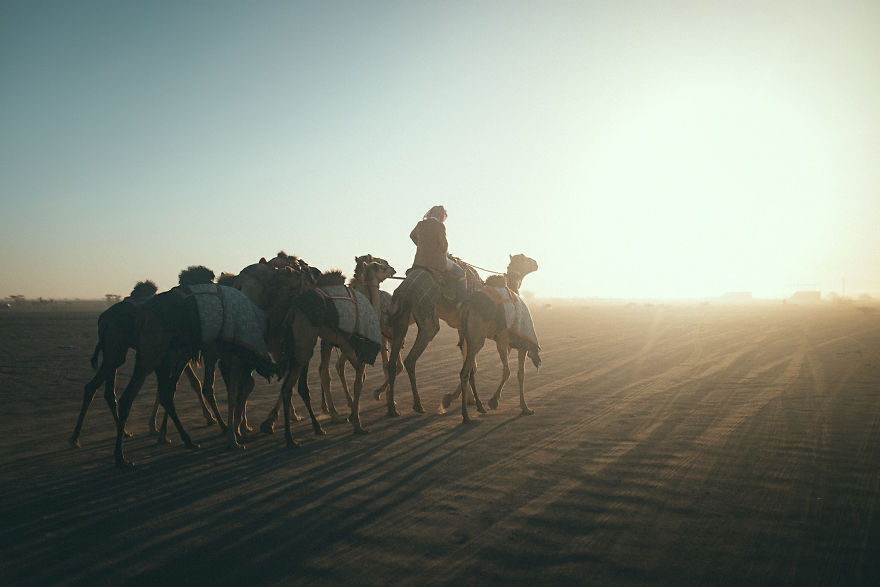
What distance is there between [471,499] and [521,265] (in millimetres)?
7254

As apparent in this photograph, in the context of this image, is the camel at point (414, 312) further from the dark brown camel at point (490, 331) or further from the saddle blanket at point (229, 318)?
the saddle blanket at point (229, 318)

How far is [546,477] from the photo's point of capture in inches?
222

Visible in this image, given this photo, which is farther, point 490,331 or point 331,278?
point 490,331

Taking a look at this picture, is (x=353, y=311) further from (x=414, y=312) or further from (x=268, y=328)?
(x=414, y=312)

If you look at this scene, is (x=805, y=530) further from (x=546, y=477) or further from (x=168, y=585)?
(x=168, y=585)

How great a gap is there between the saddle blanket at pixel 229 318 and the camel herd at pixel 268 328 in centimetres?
1

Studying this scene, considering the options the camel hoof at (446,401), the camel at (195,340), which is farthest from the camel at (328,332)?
the camel hoof at (446,401)

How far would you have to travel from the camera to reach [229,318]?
6.97m

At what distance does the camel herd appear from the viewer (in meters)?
6.68

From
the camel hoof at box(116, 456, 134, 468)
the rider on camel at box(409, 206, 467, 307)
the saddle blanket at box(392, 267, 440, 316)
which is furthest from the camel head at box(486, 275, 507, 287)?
the camel hoof at box(116, 456, 134, 468)

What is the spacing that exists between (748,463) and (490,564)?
429 centimetres

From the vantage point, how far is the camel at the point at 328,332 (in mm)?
7238

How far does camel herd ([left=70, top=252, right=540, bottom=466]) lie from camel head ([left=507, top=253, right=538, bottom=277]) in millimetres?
1683

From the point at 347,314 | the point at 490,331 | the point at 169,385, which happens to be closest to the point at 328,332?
the point at 347,314
